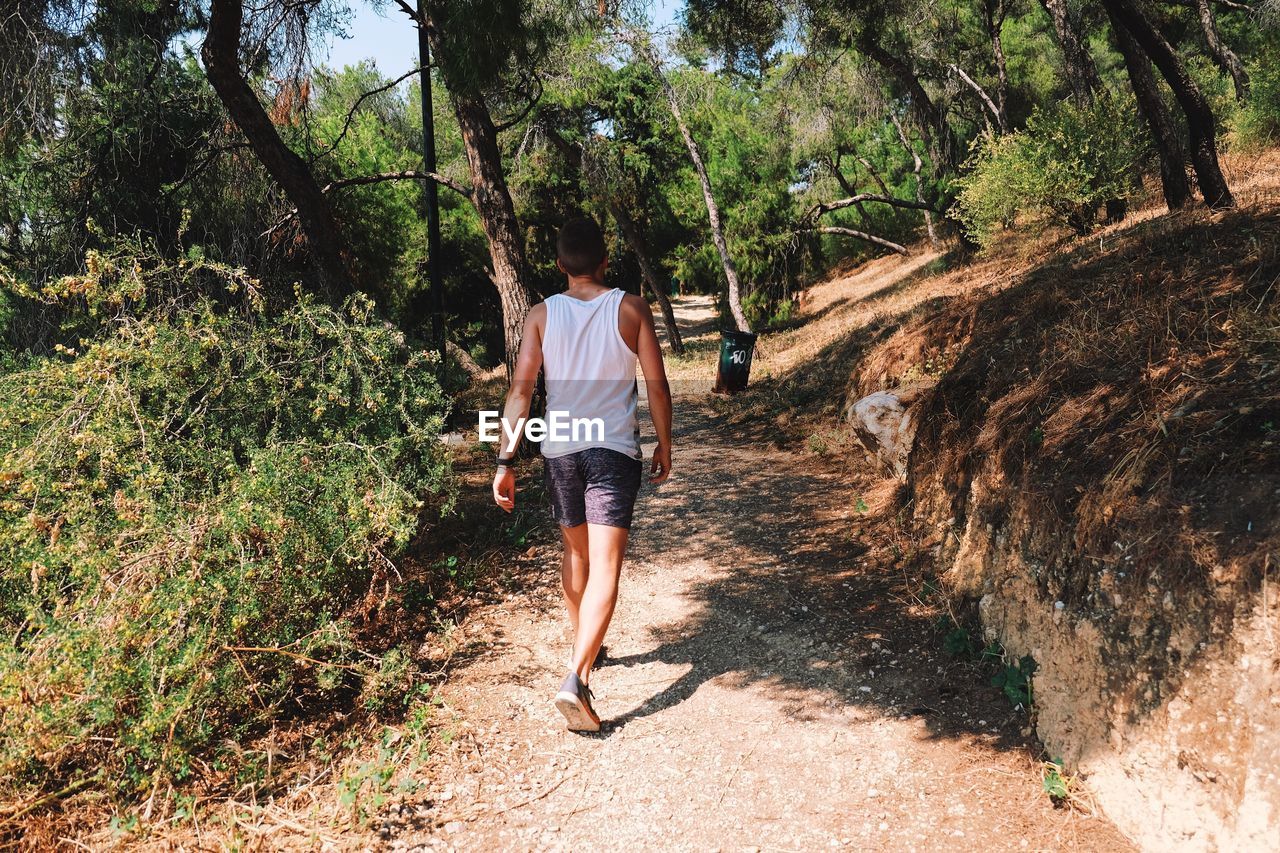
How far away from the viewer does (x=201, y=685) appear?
320 cm

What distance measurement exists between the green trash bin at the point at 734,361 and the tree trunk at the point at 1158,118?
17.7 ft

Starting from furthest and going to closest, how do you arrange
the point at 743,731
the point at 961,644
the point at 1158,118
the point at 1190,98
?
the point at 1158,118 < the point at 1190,98 < the point at 961,644 < the point at 743,731

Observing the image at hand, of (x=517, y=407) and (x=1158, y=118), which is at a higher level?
(x=1158, y=118)

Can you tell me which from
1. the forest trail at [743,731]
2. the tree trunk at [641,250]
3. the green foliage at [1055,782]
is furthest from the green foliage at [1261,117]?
the green foliage at [1055,782]

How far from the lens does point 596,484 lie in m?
3.38

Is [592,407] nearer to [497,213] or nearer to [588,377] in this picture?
[588,377]

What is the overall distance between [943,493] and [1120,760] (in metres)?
2.26

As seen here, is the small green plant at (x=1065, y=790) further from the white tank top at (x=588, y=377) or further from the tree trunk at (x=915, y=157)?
the tree trunk at (x=915, y=157)

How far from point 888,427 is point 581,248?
11.3 ft

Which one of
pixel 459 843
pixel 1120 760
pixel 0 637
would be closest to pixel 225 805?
pixel 459 843

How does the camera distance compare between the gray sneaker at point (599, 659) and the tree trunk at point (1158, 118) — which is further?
the tree trunk at point (1158, 118)

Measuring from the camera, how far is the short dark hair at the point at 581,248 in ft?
11.3

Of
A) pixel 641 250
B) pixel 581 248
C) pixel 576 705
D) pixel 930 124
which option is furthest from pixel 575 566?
pixel 641 250

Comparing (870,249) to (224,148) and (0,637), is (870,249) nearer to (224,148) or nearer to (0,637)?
(224,148)
